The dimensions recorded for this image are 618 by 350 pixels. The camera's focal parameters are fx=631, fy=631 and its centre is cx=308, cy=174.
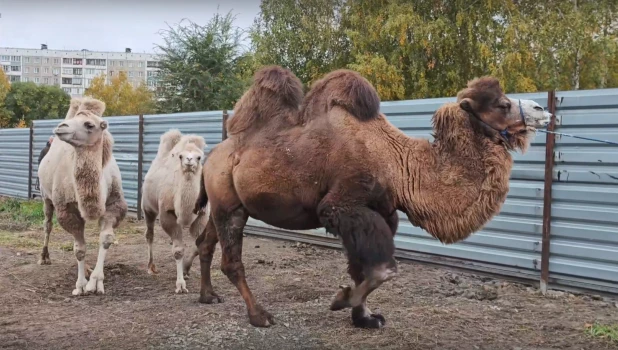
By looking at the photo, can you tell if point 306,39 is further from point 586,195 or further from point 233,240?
point 233,240

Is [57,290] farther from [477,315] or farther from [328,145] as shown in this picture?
[477,315]

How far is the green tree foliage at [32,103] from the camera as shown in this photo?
50.5m

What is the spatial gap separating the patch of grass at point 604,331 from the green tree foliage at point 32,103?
50.5 m

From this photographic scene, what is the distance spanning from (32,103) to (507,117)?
176ft

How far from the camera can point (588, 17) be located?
20219mm

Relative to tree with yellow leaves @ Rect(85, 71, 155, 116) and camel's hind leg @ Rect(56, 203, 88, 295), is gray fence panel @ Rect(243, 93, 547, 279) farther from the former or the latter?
tree with yellow leaves @ Rect(85, 71, 155, 116)

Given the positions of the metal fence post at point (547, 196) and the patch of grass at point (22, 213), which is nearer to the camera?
the metal fence post at point (547, 196)

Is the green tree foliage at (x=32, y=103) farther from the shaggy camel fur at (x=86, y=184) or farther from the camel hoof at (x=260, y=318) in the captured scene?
the camel hoof at (x=260, y=318)

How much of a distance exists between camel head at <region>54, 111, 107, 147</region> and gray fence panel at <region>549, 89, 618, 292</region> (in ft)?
17.1

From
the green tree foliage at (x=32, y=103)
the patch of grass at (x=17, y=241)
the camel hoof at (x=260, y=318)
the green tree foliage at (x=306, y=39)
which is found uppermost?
the green tree foliage at (x=306, y=39)

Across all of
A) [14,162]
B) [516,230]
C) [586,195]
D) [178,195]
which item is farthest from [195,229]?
[14,162]

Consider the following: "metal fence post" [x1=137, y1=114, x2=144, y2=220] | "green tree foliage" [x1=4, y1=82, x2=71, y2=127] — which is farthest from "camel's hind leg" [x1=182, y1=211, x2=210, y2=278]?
"green tree foliage" [x1=4, y1=82, x2=71, y2=127]


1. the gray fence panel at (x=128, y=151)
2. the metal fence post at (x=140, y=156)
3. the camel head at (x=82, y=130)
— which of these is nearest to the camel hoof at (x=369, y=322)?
the camel head at (x=82, y=130)

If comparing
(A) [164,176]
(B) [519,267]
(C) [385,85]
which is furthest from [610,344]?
(C) [385,85]
